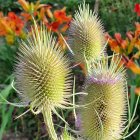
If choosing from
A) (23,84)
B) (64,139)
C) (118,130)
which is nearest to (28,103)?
(23,84)

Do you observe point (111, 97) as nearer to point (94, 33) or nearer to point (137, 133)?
point (94, 33)

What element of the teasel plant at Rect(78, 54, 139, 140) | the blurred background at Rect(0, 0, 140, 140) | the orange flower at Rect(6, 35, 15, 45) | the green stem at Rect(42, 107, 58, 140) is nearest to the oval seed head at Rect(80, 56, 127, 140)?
the teasel plant at Rect(78, 54, 139, 140)

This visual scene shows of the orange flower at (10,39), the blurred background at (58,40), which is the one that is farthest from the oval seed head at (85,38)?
the orange flower at (10,39)

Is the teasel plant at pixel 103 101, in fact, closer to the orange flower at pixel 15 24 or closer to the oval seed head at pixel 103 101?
the oval seed head at pixel 103 101

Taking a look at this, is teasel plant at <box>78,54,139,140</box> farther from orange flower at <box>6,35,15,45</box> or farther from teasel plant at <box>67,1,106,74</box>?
orange flower at <box>6,35,15,45</box>

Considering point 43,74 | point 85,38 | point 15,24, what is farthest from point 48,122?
point 15,24

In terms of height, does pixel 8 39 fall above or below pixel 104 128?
below

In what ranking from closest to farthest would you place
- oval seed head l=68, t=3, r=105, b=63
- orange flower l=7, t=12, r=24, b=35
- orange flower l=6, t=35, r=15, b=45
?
oval seed head l=68, t=3, r=105, b=63
orange flower l=7, t=12, r=24, b=35
orange flower l=6, t=35, r=15, b=45
